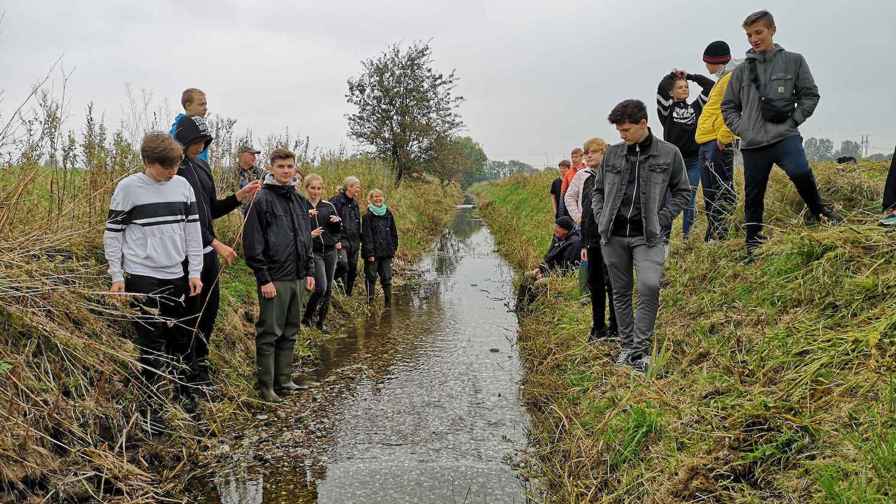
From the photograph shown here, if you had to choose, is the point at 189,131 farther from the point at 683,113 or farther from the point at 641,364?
Answer: the point at 683,113

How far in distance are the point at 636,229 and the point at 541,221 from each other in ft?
36.5

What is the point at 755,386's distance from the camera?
3.18 m

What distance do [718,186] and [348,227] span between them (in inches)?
187

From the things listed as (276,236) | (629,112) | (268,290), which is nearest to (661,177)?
(629,112)

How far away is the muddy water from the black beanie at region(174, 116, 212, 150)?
7.44ft

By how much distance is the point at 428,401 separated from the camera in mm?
4734

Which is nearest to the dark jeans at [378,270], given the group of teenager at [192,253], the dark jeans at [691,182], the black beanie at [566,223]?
the black beanie at [566,223]

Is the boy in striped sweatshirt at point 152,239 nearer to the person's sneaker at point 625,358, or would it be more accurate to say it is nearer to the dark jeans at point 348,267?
the person's sneaker at point 625,358

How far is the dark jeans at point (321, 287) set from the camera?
22.3 feet

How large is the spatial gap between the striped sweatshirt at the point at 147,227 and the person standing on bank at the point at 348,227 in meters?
3.81

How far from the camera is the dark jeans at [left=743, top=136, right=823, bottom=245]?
4691 mm

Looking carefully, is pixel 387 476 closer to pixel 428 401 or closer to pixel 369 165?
pixel 428 401

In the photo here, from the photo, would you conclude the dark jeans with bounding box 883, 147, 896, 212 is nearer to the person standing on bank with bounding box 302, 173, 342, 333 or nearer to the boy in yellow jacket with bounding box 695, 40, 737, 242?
the boy in yellow jacket with bounding box 695, 40, 737, 242

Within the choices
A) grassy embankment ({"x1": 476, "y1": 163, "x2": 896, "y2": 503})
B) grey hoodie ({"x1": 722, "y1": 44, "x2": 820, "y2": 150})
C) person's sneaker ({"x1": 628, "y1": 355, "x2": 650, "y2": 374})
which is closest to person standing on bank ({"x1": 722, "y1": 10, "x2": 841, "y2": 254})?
grey hoodie ({"x1": 722, "y1": 44, "x2": 820, "y2": 150})
